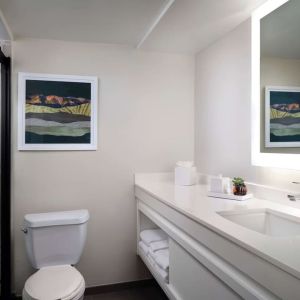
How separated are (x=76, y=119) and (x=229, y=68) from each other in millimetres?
1296

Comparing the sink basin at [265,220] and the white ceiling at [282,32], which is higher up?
the white ceiling at [282,32]

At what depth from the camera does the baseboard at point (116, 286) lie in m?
Answer: 2.48

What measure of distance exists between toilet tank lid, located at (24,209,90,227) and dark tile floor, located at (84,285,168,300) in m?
0.73

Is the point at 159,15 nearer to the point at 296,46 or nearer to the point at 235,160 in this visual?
the point at 296,46

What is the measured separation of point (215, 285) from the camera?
46.1 inches

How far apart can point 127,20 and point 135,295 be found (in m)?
2.18

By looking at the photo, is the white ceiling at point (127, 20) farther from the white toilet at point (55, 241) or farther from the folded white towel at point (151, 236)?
the folded white towel at point (151, 236)

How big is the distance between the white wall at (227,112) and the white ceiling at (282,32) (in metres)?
0.14

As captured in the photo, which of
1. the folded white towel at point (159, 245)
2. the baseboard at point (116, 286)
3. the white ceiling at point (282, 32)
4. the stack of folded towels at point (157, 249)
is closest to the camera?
the white ceiling at point (282, 32)

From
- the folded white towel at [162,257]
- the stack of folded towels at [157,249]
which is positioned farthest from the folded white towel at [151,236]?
the folded white towel at [162,257]

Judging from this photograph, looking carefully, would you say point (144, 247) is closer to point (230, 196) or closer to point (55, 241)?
point (55, 241)

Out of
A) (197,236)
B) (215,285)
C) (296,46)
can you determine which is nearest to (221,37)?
(296,46)

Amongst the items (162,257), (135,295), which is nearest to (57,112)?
(162,257)

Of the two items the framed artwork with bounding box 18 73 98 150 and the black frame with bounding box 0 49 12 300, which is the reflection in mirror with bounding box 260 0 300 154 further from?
the black frame with bounding box 0 49 12 300
